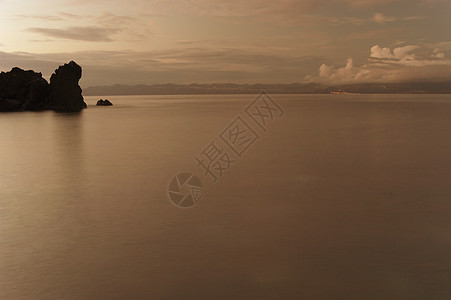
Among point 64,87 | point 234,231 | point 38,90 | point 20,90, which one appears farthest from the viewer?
point 64,87

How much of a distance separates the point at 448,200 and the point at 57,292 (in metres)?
11.4

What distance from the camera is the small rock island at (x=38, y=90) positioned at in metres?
84.4

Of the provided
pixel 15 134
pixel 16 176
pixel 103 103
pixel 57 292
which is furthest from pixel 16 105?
pixel 57 292

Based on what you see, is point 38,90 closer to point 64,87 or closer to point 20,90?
point 20,90

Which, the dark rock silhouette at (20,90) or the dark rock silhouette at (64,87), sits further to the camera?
the dark rock silhouette at (64,87)

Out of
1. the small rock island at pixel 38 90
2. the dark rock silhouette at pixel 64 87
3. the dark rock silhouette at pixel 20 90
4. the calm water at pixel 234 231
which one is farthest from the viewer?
the dark rock silhouette at pixel 64 87

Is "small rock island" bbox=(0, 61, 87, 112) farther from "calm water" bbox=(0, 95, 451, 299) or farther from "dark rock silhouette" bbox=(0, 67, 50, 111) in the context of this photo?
"calm water" bbox=(0, 95, 451, 299)

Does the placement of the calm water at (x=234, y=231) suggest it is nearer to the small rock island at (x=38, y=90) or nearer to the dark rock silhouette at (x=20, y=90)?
the small rock island at (x=38, y=90)

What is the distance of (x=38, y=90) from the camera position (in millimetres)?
86188

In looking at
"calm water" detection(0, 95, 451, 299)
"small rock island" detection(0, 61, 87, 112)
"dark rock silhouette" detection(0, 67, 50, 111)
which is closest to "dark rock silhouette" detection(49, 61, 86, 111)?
"small rock island" detection(0, 61, 87, 112)

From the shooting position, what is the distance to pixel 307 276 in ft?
25.0

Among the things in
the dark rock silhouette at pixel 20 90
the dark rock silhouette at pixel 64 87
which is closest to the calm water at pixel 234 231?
the dark rock silhouette at pixel 64 87

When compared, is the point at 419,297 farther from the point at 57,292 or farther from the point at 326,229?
the point at 57,292

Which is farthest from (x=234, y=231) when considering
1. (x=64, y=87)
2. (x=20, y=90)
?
(x=20, y=90)
